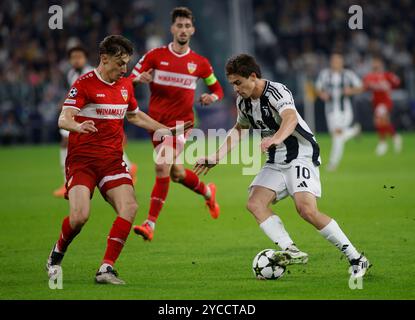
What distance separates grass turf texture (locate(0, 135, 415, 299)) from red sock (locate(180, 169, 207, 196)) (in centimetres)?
Result: 46

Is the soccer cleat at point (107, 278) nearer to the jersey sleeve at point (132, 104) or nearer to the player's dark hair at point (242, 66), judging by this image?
the jersey sleeve at point (132, 104)

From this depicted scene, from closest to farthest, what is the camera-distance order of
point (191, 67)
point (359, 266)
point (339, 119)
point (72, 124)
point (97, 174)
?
point (72, 124) → point (359, 266) → point (97, 174) → point (191, 67) → point (339, 119)

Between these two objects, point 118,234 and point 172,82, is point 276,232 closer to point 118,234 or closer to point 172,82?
point 118,234

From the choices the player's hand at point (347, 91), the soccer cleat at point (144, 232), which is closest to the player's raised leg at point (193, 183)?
the soccer cleat at point (144, 232)

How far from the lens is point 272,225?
866cm

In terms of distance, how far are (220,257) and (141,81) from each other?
2885mm

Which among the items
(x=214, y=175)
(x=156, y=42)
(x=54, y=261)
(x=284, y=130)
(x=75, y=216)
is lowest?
(x=54, y=261)

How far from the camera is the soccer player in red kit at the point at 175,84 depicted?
1212cm

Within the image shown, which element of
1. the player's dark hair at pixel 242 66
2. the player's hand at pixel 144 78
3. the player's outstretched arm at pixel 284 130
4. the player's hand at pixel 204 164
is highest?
the player's hand at pixel 144 78

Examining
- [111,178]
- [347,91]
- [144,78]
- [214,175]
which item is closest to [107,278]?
[111,178]

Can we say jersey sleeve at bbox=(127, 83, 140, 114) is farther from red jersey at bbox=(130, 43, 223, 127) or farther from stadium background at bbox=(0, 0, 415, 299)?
red jersey at bbox=(130, 43, 223, 127)

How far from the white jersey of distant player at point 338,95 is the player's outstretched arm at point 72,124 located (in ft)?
44.1

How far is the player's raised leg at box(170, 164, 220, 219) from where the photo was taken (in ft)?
39.2

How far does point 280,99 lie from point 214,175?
11.7 metres
